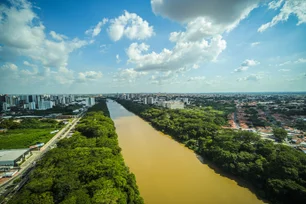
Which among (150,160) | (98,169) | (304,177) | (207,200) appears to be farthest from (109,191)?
(304,177)

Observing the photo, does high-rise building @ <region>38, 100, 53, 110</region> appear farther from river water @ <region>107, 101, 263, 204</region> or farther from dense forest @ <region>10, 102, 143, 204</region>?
dense forest @ <region>10, 102, 143, 204</region>

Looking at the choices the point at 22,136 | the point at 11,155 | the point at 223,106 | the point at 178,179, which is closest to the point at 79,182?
the point at 178,179

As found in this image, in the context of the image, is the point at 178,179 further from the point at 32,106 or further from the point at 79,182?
the point at 32,106

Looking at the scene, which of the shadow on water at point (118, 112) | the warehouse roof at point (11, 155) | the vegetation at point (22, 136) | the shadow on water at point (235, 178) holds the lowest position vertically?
the shadow on water at point (118, 112)

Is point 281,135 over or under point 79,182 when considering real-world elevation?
under

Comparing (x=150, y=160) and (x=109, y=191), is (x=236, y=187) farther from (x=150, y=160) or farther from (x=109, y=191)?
(x=109, y=191)

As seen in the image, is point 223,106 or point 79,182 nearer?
point 79,182

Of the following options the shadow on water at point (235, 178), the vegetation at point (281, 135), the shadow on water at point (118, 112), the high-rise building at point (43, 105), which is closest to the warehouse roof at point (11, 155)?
the shadow on water at point (235, 178)

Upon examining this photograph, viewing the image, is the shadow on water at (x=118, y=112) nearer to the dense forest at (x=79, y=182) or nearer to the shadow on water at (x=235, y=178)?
the shadow on water at (x=235, y=178)

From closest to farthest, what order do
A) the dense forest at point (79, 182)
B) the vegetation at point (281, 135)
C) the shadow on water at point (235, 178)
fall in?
the dense forest at point (79, 182) → the shadow on water at point (235, 178) → the vegetation at point (281, 135)
